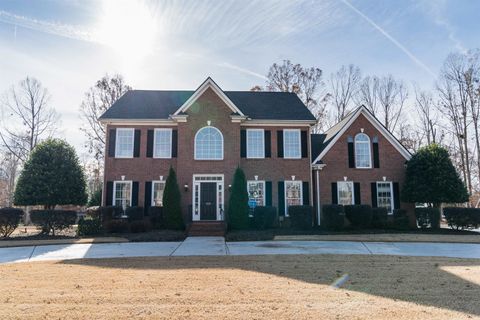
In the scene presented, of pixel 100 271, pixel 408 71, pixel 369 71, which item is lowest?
pixel 100 271

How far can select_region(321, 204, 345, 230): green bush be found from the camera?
56.5 feet

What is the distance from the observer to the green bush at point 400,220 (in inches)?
717

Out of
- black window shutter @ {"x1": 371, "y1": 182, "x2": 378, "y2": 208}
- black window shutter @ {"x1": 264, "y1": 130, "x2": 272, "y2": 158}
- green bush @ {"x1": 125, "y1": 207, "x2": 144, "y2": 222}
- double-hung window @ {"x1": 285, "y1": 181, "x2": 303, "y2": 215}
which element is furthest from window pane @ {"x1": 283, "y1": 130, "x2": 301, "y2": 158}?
green bush @ {"x1": 125, "y1": 207, "x2": 144, "y2": 222}

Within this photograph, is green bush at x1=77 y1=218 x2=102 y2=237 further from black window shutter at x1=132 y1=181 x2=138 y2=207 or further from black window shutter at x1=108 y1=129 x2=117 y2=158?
black window shutter at x1=108 y1=129 x2=117 y2=158

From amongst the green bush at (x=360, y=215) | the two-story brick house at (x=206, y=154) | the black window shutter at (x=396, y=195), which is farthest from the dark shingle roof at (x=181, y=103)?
the black window shutter at (x=396, y=195)

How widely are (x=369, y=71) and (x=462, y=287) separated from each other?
30.6 m

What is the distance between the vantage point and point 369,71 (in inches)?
1336

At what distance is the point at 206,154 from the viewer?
62.6 ft

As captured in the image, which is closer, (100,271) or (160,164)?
(100,271)

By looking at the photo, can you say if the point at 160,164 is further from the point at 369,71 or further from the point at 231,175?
the point at 369,71

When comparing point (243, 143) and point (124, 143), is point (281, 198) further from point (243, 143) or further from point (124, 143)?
point (124, 143)

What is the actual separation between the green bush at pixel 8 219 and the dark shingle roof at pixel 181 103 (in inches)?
260

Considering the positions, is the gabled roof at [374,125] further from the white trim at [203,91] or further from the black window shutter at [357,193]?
the white trim at [203,91]

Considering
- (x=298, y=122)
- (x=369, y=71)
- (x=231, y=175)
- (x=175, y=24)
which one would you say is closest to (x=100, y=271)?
(x=175, y=24)
